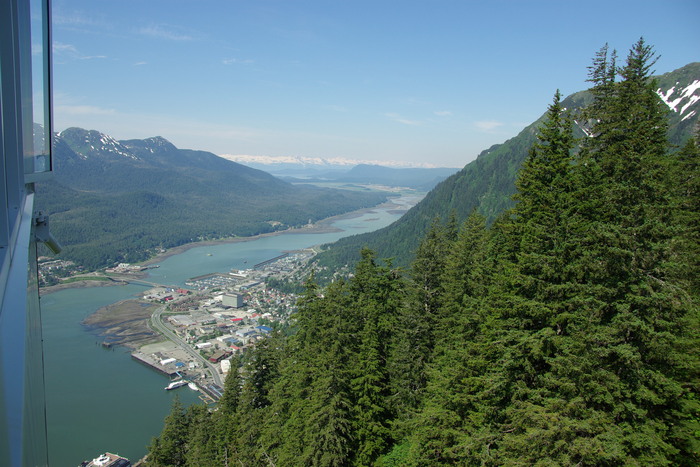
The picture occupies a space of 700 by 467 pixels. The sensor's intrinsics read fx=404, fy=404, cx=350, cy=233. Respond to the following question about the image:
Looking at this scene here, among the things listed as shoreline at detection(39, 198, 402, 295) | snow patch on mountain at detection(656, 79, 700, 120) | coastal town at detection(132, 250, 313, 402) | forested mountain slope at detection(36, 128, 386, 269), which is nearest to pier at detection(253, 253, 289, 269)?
coastal town at detection(132, 250, 313, 402)

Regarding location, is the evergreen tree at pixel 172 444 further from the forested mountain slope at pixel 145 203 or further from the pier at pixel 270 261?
the pier at pixel 270 261

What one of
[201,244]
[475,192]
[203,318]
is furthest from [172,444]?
[201,244]

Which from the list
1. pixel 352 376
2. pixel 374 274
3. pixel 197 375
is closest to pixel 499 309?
pixel 352 376

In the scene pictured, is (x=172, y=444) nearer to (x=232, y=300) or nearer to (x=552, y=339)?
(x=552, y=339)

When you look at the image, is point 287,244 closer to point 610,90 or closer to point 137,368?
point 137,368

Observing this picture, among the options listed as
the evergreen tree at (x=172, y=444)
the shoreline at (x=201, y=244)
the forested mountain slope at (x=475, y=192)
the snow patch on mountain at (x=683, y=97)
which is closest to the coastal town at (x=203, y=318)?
the shoreline at (x=201, y=244)

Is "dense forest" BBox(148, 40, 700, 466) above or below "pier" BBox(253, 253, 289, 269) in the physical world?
above

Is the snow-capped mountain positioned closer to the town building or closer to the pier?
the town building
